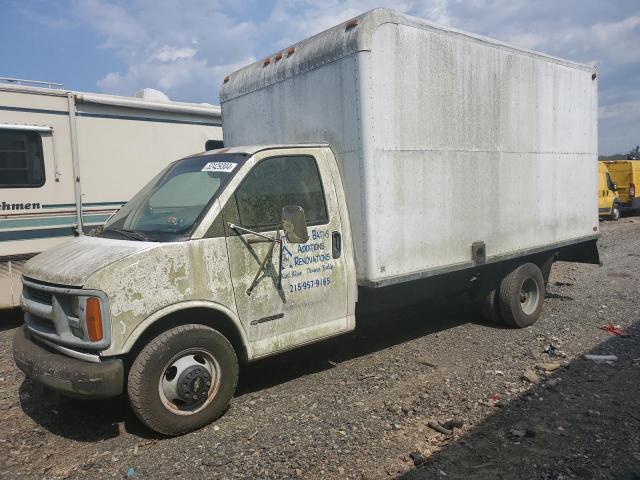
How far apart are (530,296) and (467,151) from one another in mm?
2376

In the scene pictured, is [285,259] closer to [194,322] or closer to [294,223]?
[294,223]

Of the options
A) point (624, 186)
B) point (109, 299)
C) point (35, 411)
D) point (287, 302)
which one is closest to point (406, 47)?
point (287, 302)

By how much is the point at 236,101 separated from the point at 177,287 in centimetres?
291

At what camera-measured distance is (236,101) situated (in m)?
6.09

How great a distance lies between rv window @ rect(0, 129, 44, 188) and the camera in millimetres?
7043

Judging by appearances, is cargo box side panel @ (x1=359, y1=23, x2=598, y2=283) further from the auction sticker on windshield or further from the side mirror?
the auction sticker on windshield

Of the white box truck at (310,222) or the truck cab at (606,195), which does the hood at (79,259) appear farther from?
the truck cab at (606,195)

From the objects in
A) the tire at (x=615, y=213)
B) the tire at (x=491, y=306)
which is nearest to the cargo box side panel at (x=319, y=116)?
the tire at (x=491, y=306)

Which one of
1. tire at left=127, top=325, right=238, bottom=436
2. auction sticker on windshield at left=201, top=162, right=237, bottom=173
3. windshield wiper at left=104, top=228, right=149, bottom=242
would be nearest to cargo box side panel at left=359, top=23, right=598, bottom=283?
auction sticker on windshield at left=201, top=162, right=237, bottom=173

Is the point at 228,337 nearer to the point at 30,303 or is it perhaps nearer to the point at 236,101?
the point at 30,303

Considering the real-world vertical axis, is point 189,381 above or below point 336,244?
below

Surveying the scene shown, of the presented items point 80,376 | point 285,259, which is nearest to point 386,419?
point 285,259

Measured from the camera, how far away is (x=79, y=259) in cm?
395

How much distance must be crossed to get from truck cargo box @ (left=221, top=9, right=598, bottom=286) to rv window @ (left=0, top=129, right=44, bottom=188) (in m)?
2.87
